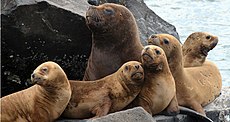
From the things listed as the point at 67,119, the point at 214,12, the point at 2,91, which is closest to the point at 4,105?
the point at 67,119

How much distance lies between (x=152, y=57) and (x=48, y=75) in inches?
40.8

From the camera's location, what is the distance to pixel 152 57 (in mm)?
6445

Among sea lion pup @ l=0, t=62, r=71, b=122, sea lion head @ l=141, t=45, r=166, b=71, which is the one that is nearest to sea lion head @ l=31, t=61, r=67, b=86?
sea lion pup @ l=0, t=62, r=71, b=122

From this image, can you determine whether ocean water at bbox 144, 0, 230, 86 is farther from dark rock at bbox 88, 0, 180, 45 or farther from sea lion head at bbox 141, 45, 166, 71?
sea lion head at bbox 141, 45, 166, 71

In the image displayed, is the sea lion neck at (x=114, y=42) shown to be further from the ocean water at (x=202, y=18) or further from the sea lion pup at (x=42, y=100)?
the ocean water at (x=202, y=18)

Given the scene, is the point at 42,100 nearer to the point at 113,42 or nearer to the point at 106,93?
the point at 106,93

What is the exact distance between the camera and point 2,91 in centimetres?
718

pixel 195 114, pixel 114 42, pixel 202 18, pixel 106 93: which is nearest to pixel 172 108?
pixel 195 114

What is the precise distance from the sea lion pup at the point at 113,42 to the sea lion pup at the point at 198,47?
3.04 ft

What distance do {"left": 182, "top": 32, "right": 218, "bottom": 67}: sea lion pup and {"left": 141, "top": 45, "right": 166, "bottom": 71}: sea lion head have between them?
1.25 metres

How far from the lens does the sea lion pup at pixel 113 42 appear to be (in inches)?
271

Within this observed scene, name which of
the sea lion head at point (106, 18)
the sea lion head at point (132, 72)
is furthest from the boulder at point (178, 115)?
the sea lion head at point (106, 18)

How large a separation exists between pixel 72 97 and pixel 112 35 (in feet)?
2.91

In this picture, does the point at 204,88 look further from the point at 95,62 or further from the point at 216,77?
the point at 95,62
